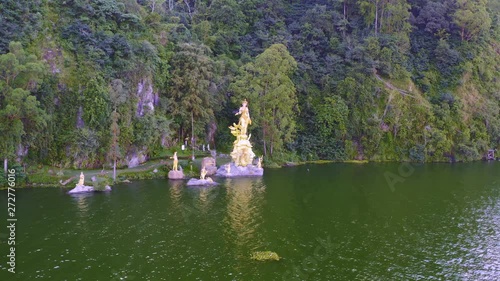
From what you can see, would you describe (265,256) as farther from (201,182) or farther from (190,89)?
(190,89)

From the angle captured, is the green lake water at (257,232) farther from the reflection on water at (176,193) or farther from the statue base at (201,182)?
the statue base at (201,182)

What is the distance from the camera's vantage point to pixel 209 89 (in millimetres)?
56125

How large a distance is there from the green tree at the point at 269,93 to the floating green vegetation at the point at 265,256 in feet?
118

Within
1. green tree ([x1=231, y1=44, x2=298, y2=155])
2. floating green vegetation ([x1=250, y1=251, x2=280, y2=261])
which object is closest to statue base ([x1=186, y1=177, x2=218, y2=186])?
green tree ([x1=231, y1=44, x2=298, y2=155])

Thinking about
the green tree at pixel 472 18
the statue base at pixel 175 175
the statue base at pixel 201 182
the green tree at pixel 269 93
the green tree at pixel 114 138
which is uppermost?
the green tree at pixel 472 18

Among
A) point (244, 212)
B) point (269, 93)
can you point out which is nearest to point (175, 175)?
point (244, 212)

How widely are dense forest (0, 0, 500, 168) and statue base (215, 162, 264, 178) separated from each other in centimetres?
865

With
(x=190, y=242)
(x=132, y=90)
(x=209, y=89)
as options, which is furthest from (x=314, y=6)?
(x=190, y=242)

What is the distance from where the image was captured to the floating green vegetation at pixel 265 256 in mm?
21922

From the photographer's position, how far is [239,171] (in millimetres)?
48312

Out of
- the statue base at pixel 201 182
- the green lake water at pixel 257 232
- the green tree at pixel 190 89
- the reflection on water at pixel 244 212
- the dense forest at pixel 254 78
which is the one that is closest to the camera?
the green lake water at pixel 257 232

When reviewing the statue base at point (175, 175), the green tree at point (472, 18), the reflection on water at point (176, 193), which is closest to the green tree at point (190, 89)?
the statue base at point (175, 175)

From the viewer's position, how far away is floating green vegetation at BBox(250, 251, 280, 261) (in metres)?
21.9

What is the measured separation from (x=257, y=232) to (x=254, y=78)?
3435 centimetres
